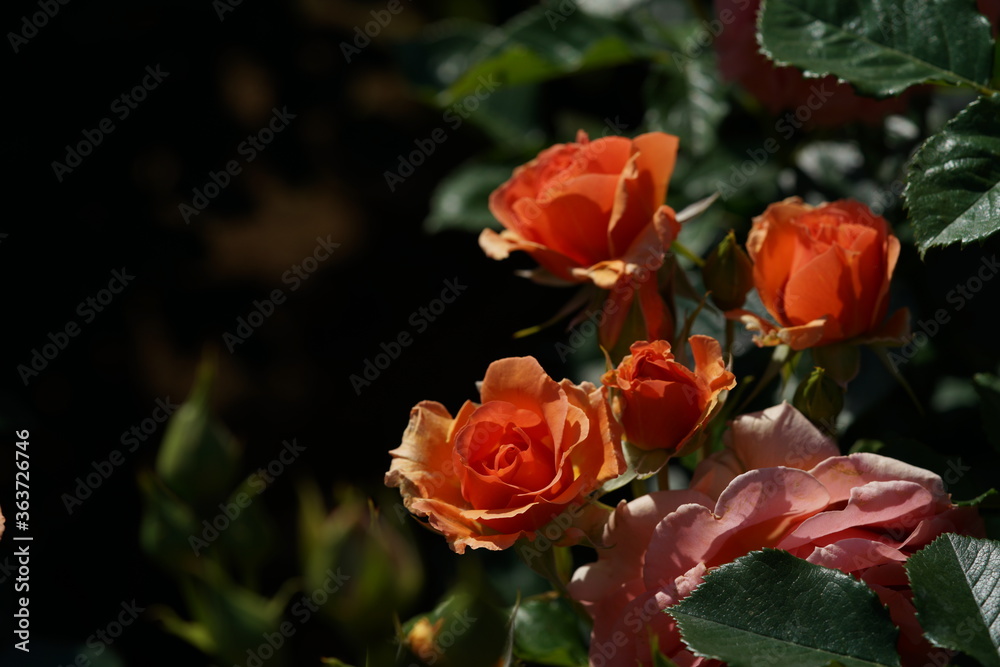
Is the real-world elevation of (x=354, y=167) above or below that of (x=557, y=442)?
below

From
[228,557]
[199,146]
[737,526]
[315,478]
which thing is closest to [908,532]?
[737,526]

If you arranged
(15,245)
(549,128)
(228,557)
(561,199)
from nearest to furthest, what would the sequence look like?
(561,199) → (228,557) → (549,128) → (15,245)

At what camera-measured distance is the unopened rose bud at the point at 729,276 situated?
590 millimetres

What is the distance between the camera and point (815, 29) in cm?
64

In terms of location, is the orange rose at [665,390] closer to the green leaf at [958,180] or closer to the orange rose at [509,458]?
the orange rose at [509,458]

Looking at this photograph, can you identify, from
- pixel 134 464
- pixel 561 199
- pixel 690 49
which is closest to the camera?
pixel 561 199

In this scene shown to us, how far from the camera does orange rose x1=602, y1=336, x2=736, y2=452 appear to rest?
1.61 ft

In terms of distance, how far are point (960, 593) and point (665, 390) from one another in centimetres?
16

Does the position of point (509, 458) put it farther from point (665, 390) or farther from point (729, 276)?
point (729, 276)

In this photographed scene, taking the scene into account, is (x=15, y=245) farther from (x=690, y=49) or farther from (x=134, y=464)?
(x=690, y=49)

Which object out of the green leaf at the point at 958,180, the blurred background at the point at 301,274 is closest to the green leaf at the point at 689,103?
the blurred background at the point at 301,274

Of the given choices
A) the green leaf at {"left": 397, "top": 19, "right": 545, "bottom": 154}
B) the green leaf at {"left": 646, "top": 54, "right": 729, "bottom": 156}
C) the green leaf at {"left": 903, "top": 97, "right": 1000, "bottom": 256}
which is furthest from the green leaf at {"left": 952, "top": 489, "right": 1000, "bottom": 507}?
the green leaf at {"left": 397, "top": 19, "right": 545, "bottom": 154}

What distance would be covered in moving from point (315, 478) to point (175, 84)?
29.8 inches

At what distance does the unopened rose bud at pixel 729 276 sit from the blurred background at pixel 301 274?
4.2 inches
